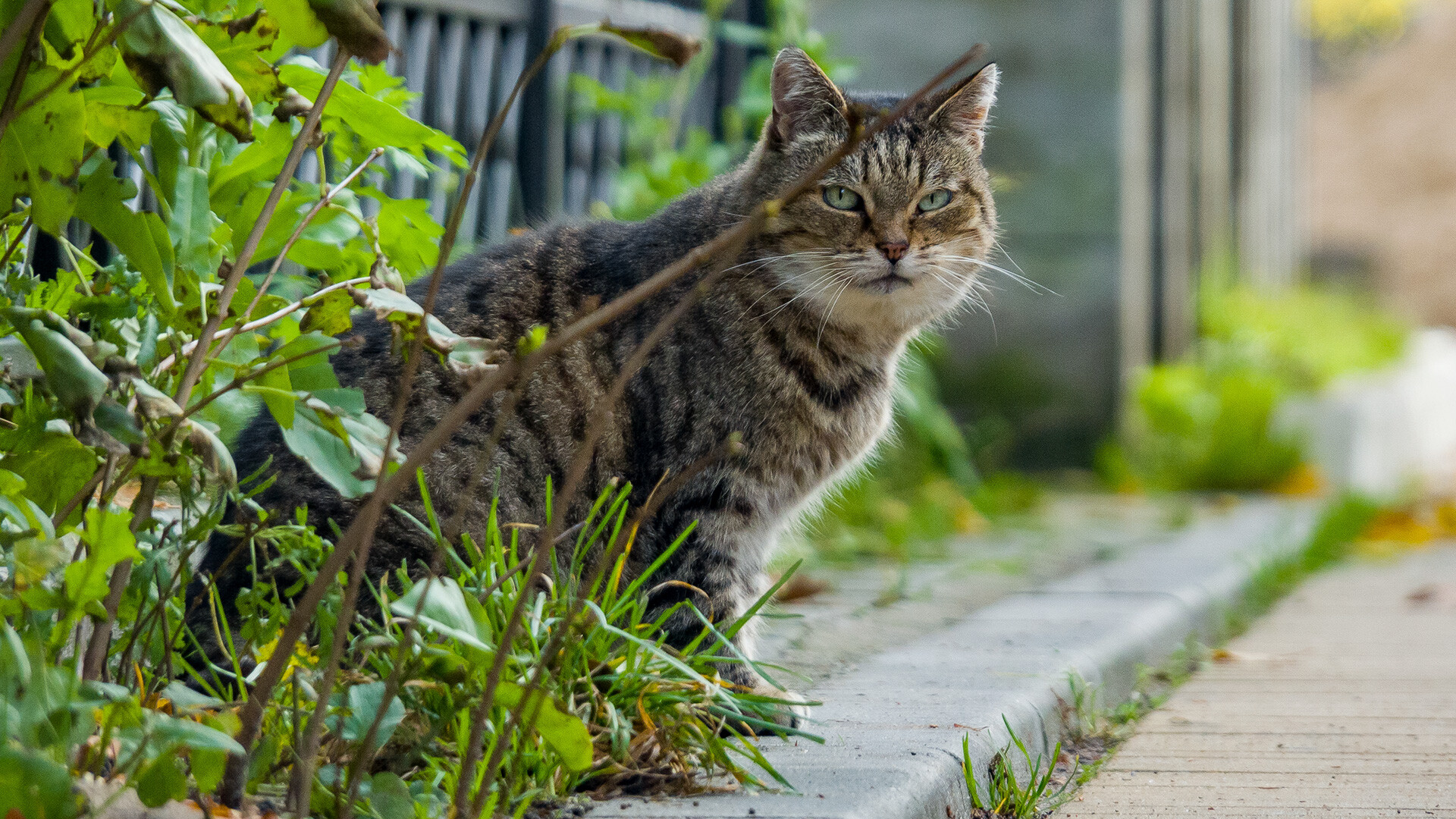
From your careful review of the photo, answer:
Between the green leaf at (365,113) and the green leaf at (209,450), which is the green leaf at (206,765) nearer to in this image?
the green leaf at (209,450)

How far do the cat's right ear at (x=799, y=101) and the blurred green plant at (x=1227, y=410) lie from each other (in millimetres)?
4099

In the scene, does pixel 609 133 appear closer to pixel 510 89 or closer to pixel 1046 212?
pixel 510 89

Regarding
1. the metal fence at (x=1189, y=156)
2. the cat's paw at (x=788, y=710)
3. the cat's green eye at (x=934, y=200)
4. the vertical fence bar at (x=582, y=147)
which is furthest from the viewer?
the metal fence at (x=1189, y=156)

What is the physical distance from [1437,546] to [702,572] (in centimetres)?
472

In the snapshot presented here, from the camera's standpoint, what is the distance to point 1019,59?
6.74 m

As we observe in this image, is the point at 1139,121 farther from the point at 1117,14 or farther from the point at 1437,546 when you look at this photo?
the point at 1437,546

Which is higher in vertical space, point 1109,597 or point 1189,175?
point 1189,175

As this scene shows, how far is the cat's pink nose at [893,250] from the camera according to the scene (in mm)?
2809

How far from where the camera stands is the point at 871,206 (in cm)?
288

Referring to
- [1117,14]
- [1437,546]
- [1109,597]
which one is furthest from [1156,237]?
[1109,597]

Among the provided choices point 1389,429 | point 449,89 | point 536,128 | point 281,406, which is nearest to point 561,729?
point 281,406

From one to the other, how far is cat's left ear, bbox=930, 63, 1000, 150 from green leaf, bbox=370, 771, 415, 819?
1.89m

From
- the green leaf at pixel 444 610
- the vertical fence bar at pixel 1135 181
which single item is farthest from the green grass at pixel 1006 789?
the vertical fence bar at pixel 1135 181

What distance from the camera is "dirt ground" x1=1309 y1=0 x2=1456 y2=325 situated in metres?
25.9
